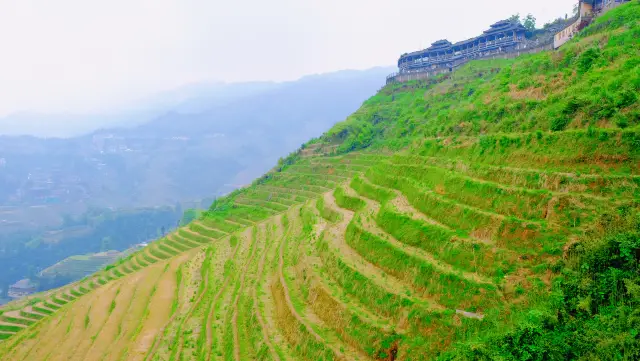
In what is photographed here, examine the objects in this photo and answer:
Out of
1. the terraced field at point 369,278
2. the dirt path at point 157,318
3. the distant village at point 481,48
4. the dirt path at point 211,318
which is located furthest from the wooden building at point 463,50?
the dirt path at point 157,318

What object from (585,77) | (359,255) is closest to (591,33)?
(585,77)

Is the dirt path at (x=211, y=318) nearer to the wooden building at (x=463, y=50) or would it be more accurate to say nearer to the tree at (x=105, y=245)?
the wooden building at (x=463, y=50)

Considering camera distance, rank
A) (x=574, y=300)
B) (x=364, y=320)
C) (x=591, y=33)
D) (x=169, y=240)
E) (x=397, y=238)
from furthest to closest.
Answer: (x=169, y=240)
(x=591, y=33)
(x=397, y=238)
(x=364, y=320)
(x=574, y=300)

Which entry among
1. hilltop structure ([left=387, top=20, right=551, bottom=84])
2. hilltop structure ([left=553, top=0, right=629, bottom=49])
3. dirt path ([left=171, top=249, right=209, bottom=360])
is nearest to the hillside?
dirt path ([left=171, top=249, right=209, bottom=360])

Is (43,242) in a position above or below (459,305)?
below

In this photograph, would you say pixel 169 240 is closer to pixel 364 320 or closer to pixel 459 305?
pixel 364 320

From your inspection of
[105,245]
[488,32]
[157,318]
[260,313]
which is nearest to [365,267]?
[260,313]

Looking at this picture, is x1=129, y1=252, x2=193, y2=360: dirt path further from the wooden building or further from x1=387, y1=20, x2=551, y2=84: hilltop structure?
the wooden building
